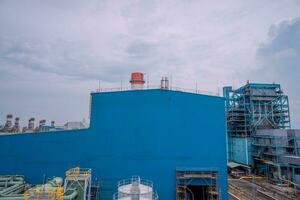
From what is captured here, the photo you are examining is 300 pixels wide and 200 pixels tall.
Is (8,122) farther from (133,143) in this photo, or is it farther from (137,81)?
(133,143)

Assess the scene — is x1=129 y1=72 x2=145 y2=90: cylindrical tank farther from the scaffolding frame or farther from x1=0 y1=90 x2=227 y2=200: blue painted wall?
the scaffolding frame

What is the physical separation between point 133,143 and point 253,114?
35.6 meters

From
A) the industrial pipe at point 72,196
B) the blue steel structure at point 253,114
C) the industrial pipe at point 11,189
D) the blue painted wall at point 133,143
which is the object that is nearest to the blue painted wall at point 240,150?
the blue steel structure at point 253,114

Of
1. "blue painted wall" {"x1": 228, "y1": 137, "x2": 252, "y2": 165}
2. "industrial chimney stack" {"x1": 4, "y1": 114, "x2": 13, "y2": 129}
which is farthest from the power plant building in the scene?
"industrial chimney stack" {"x1": 4, "y1": 114, "x2": 13, "y2": 129}

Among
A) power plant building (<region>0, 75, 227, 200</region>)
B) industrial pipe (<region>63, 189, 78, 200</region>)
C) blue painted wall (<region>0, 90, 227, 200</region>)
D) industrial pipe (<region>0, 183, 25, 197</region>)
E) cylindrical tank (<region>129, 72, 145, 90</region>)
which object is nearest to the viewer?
industrial pipe (<region>63, 189, 78, 200</region>)

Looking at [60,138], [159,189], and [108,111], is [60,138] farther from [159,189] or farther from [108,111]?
[159,189]

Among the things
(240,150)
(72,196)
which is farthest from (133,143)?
(240,150)

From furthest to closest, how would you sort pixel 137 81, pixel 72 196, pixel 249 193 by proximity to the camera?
pixel 249 193 → pixel 137 81 → pixel 72 196

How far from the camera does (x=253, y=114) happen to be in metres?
50.1

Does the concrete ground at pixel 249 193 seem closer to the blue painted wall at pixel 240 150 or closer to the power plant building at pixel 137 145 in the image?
the power plant building at pixel 137 145

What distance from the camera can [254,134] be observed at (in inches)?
1924

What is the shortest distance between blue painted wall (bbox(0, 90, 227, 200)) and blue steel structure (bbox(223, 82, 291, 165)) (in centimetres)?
2940

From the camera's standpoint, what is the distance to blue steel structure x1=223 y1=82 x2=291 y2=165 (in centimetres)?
4966

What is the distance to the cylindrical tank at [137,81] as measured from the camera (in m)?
26.7
